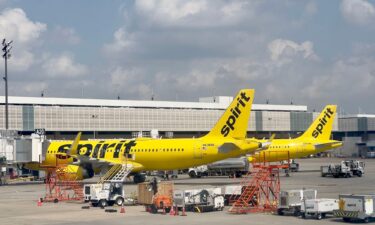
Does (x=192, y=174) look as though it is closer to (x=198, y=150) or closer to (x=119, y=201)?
(x=198, y=150)

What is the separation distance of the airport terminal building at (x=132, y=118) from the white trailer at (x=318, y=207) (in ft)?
369

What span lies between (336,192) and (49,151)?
118 ft

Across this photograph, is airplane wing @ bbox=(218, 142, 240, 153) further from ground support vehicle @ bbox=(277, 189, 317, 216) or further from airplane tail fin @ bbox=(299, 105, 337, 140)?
airplane tail fin @ bbox=(299, 105, 337, 140)

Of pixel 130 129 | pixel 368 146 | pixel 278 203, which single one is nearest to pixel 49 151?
pixel 278 203

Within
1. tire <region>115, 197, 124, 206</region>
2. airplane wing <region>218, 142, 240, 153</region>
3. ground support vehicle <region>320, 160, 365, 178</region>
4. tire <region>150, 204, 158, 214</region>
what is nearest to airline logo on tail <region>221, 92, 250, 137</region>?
airplane wing <region>218, 142, 240, 153</region>

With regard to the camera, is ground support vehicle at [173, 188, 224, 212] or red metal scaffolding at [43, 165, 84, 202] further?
red metal scaffolding at [43, 165, 84, 202]

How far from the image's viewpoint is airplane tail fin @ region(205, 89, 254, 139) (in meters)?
64.1

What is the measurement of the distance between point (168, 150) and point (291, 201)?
3167 centimetres

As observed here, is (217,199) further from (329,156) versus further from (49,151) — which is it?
(329,156)

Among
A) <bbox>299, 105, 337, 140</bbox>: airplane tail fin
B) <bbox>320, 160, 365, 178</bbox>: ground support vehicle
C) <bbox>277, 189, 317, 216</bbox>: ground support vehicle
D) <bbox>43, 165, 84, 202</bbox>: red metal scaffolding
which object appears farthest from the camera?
<bbox>299, 105, 337, 140</bbox>: airplane tail fin

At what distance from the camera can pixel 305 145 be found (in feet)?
288

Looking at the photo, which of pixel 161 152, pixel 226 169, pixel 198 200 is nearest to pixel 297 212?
pixel 198 200

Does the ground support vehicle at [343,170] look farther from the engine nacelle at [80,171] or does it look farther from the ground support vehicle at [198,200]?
the ground support vehicle at [198,200]

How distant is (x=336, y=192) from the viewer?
5231cm
